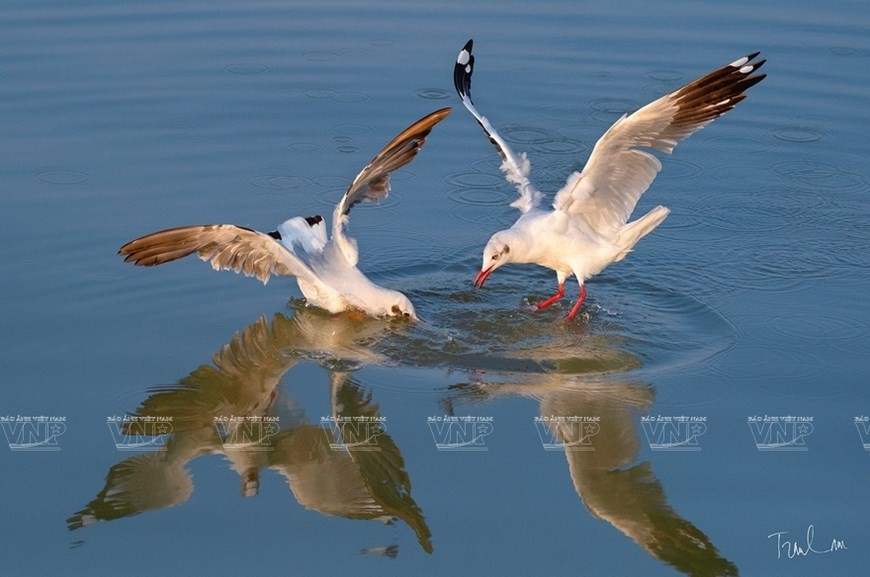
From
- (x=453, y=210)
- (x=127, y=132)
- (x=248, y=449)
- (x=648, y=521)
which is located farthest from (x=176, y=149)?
(x=648, y=521)

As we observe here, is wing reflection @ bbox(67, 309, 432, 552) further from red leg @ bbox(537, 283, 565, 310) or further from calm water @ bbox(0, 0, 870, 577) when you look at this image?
red leg @ bbox(537, 283, 565, 310)

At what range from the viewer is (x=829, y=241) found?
896 cm

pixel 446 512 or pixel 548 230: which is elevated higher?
pixel 548 230

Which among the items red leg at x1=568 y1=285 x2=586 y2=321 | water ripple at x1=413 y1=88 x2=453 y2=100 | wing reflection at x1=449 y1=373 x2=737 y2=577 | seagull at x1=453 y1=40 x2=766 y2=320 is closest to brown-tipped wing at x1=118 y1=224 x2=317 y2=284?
seagull at x1=453 y1=40 x2=766 y2=320

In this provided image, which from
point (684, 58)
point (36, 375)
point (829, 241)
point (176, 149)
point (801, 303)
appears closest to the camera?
point (36, 375)

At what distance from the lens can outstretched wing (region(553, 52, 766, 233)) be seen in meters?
7.76

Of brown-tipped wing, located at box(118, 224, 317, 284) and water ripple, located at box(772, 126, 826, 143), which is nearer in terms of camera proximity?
brown-tipped wing, located at box(118, 224, 317, 284)

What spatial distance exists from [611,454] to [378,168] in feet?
9.05

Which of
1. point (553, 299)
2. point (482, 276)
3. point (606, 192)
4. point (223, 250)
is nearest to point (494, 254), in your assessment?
point (482, 276)

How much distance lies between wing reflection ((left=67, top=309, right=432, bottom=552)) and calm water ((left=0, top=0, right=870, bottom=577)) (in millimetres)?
20

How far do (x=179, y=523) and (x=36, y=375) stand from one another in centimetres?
178

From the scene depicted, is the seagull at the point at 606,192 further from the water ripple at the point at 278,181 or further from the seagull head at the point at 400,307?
the water ripple at the point at 278,181

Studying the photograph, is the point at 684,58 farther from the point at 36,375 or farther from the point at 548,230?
the point at 36,375

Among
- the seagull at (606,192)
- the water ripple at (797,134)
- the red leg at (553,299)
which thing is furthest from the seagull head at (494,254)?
the water ripple at (797,134)
